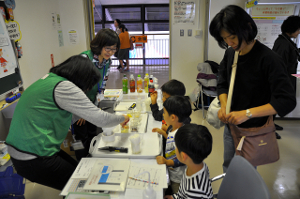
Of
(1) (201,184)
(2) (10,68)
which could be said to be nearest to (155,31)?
(2) (10,68)

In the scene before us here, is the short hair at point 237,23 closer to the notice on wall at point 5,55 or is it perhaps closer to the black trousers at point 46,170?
the black trousers at point 46,170

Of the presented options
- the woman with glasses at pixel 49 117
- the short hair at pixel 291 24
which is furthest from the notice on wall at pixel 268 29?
the woman with glasses at pixel 49 117

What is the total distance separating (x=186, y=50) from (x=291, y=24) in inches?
72.3

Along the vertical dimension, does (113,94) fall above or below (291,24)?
below

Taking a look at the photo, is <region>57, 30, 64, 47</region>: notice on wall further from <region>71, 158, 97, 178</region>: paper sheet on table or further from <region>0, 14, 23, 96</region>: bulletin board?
<region>71, 158, 97, 178</region>: paper sheet on table

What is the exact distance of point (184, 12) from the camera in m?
3.87

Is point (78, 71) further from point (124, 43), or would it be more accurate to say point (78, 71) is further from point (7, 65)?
point (124, 43)

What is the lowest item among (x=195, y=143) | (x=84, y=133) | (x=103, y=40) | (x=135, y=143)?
(x=84, y=133)

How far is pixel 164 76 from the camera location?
616cm

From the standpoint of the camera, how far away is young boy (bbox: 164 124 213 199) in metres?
1.04

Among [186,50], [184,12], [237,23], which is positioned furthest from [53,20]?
[237,23]

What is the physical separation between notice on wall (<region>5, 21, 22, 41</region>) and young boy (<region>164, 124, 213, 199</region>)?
2.40m

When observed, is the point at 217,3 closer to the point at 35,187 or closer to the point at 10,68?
the point at 10,68

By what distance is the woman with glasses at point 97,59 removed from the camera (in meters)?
1.94
